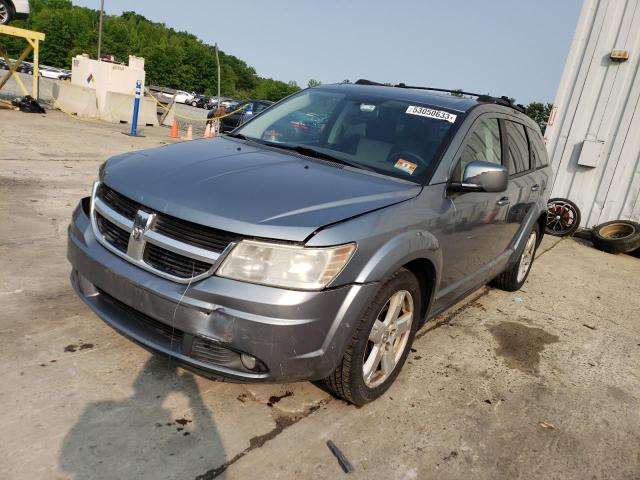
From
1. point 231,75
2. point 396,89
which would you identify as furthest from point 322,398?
point 231,75

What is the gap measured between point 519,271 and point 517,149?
134 cm

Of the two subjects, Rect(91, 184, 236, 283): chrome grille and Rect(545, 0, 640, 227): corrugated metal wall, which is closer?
Rect(91, 184, 236, 283): chrome grille

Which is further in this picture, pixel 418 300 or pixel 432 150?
pixel 432 150

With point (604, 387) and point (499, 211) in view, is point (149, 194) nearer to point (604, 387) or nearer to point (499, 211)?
point (499, 211)

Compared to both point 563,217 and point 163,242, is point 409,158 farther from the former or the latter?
point 563,217

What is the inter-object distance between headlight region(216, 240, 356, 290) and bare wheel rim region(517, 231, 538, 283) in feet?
11.2

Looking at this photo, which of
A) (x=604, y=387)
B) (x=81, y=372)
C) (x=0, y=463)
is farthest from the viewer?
(x=604, y=387)

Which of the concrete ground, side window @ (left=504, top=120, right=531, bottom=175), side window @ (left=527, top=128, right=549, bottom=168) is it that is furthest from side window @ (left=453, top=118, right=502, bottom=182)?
the concrete ground

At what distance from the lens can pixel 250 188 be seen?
2467 mm

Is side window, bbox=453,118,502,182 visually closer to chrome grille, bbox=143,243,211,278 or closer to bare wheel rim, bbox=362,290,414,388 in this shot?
bare wheel rim, bbox=362,290,414,388

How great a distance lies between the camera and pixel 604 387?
11.3 feet

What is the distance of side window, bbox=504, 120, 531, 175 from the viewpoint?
4089mm

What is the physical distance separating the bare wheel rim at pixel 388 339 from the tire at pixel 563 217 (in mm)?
6708

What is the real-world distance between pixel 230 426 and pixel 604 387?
8.39 feet
